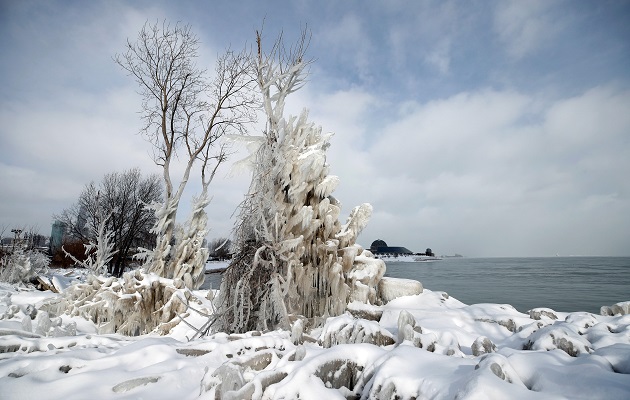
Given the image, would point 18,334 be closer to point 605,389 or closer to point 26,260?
point 605,389

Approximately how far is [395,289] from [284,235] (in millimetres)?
4081

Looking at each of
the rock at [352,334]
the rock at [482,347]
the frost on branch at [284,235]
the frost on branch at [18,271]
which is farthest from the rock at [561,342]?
the frost on branch at [18,271]

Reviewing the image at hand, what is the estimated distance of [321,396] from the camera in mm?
2359

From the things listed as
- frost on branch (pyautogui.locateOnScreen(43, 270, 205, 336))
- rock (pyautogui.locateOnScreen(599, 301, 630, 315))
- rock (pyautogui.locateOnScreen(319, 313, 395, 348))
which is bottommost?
frost on branch (pyautogui.locateOnScreen(43, 270, 205, 336))

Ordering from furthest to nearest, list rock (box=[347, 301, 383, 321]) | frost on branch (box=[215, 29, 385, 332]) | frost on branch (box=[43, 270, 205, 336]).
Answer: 1. frost on branch (box=[43, 270, 205, 336])
2. rock (box=[347, 301, 383, 321])
3. frost on branch (box=[215, 29, 385, 332])

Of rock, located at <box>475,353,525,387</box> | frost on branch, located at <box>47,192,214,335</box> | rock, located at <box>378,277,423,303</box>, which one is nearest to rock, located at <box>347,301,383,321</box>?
rock, located at <box>378,277,423,303</box>

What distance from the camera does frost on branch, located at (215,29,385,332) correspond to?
18.8 feet

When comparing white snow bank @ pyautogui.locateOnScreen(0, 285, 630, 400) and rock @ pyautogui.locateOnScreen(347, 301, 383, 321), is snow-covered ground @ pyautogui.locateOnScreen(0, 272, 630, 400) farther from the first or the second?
rock @ pyautogui.locateOnScreen(347, 301, 383, 321)

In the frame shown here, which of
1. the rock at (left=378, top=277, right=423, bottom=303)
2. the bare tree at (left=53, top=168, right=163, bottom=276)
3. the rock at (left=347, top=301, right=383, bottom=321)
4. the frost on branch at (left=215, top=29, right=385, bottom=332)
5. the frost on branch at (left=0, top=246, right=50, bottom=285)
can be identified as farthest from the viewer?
the bare tree at (left=53, top=168, right=163, bottom=276)

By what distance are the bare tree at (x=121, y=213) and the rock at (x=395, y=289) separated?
20517mm

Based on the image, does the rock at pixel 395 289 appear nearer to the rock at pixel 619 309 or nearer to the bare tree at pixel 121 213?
the rock at pixel 619 309

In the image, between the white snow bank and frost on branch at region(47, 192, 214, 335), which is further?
frost on branch at region(47, 192, 214, 335)

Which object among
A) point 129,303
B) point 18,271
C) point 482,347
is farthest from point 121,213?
point 482,347

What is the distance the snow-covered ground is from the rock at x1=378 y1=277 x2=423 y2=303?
430 centimetres
